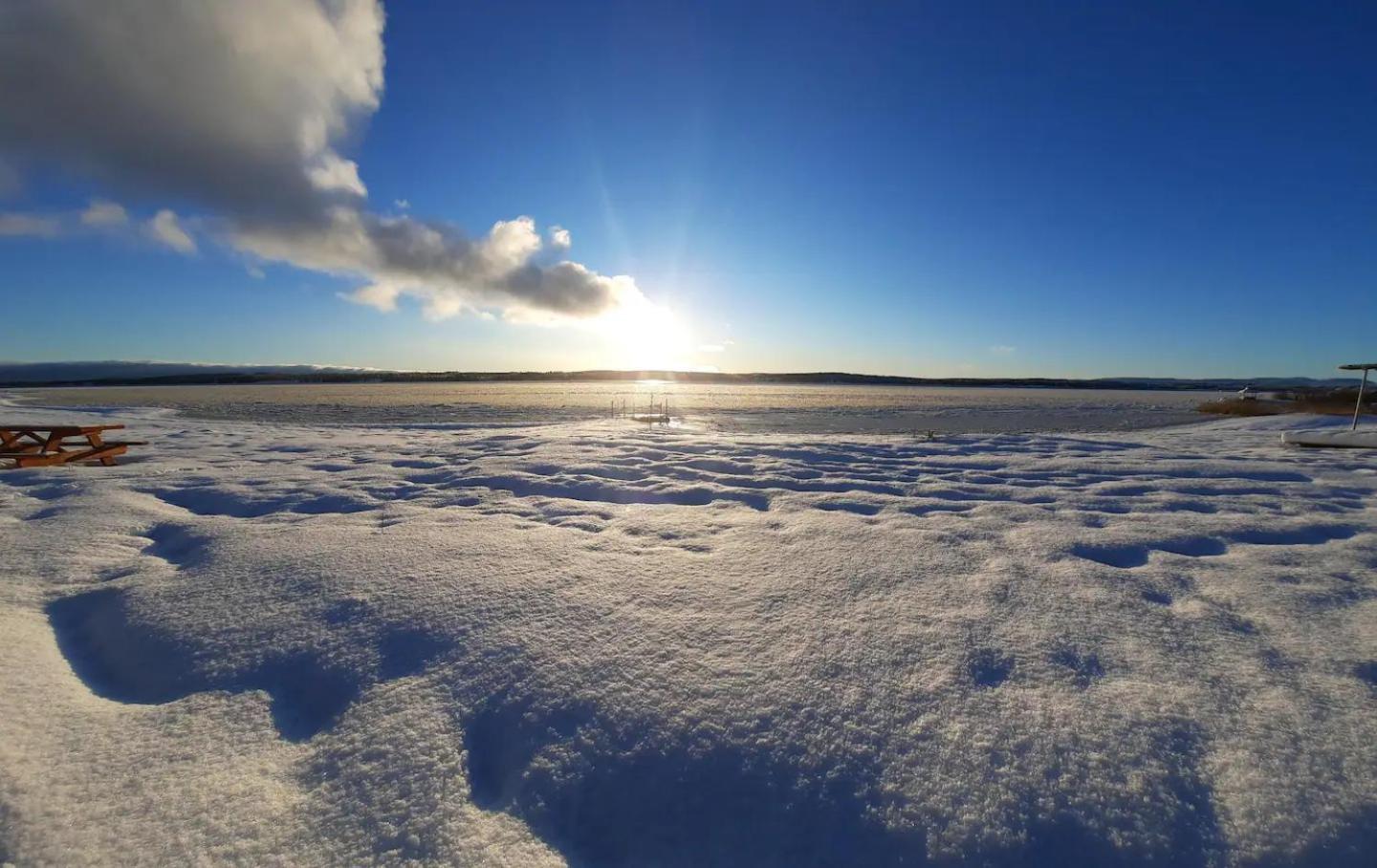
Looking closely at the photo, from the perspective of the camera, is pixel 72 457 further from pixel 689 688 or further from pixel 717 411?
pixel 717 411

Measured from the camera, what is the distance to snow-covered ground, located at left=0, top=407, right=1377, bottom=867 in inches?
68.8

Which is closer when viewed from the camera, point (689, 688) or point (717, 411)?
point (689, 688)

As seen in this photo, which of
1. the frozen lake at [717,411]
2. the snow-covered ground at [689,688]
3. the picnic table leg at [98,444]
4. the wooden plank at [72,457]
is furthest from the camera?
the frozen lake at [717,411]

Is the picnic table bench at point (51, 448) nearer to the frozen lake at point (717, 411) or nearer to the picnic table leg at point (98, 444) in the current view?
the picnic table leg at point (98, 444)

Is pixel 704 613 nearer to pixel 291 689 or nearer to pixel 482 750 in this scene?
pixel 482 750

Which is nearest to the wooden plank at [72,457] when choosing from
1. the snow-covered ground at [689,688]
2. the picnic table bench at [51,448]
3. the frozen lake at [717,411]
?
the picnic table bench at [51,448]

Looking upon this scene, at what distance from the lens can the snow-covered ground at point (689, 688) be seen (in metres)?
1.75

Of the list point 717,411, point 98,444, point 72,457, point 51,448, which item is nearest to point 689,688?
point 72,457

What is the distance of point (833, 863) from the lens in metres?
1.66

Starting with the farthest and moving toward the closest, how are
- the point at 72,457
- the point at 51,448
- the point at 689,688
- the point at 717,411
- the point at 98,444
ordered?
the point at 717,411
the point at 98,444
the point at 51,448
the point at 72,457
the point at 689,688

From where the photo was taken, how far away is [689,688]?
2357mm

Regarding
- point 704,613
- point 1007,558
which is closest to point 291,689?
point 704,613

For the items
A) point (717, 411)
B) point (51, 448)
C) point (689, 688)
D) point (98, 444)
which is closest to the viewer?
point (689, 688)

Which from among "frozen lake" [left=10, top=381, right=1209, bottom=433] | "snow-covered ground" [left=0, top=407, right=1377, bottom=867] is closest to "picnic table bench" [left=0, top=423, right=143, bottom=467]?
"snow-covered ground" [left=0, top=407, right=1377, bottom=867]
